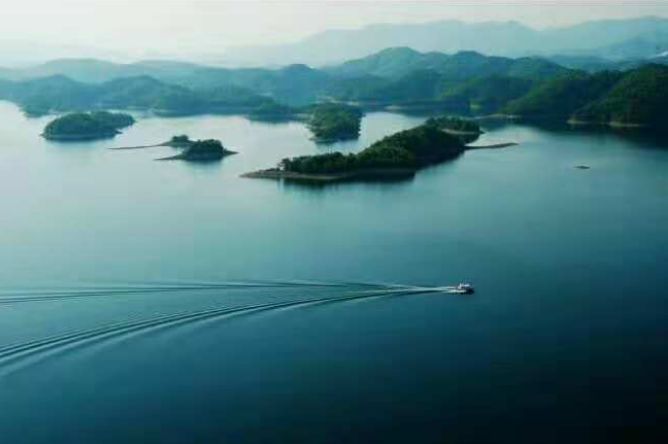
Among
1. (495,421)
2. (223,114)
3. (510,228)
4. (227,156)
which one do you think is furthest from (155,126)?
(495,421)

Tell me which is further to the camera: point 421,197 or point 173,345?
point 421,197

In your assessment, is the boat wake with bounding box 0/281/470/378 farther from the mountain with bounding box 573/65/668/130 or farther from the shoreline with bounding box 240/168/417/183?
the mountain with bounding box 573/65/668/130

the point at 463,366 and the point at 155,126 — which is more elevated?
the point at 155,126

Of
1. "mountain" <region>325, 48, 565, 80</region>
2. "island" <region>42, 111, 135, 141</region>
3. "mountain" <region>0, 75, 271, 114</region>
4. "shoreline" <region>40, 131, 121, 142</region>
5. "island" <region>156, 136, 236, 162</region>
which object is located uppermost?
"mountain" <region>325, 48, 565, 80</region>

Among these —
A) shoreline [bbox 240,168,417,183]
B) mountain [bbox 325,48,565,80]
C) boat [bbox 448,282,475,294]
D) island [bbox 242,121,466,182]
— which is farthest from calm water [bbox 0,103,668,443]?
mountain [bbox 325,48,565,80]

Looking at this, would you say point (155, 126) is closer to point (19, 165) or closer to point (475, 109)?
point (19, 165)
